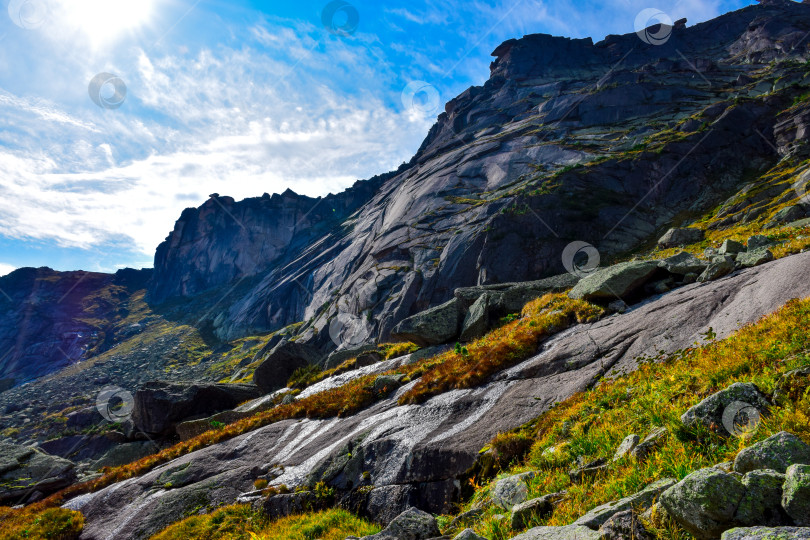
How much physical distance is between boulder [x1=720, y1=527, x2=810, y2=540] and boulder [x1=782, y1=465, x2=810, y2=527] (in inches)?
10.8

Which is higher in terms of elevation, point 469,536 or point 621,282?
point 621,282

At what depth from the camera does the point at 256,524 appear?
10.7m

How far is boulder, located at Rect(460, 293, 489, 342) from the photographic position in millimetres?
21438

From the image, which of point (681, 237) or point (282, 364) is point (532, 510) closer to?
point (282, 364)

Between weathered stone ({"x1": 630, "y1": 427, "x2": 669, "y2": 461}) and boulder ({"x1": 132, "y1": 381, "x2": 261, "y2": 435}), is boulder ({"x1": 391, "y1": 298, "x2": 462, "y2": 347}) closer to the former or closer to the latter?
boulder ({"x1": 132, "y1": 381, "x2": 261, "y2": 435})

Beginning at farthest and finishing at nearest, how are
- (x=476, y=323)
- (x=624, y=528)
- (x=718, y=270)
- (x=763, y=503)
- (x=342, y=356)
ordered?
(x=342, y=356), (x=476, y=323), (x=718, y=270), (x=624, y=528), (x=763, y=503)

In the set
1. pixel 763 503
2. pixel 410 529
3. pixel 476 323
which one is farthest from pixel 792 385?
pixel 476 323

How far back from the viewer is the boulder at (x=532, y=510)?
216 inches

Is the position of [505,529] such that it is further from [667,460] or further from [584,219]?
[584,219]

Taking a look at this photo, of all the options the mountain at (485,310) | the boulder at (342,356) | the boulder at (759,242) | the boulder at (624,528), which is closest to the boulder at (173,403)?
the mountain at (485,310)

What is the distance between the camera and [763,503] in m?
3.39

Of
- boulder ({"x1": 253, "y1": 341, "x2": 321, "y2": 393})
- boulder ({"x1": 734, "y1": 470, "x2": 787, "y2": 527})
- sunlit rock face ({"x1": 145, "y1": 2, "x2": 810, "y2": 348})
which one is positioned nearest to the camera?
boulder ({"x1": 734, "y1": 470, "x2": 787, "y2": 527})

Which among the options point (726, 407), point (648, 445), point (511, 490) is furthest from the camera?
Answer: point (511, 490)

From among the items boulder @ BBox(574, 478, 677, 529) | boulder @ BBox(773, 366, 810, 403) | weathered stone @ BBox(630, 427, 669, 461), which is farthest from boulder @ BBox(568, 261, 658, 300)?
boulder @ BBox(574, 478, 677, 529)
